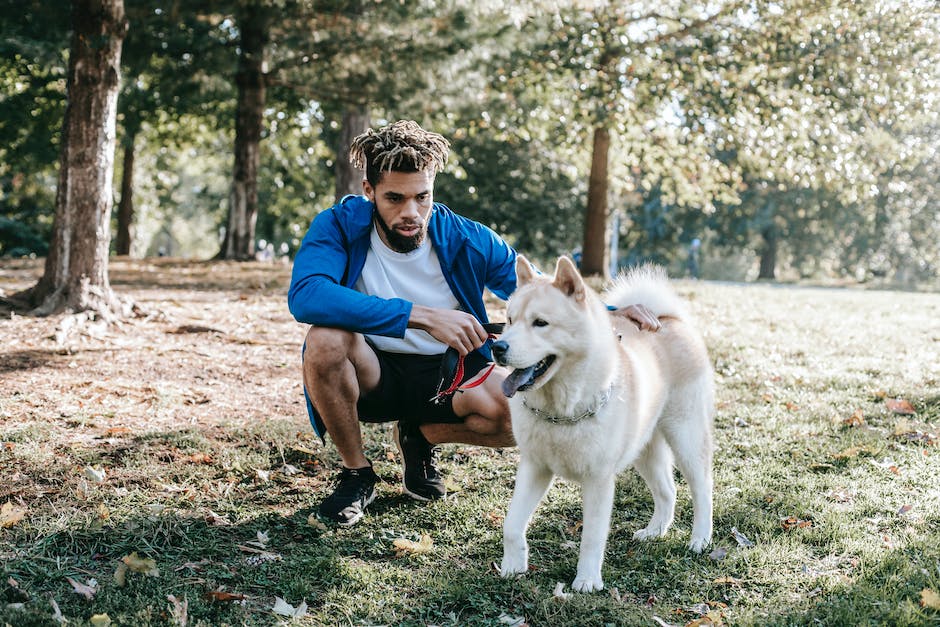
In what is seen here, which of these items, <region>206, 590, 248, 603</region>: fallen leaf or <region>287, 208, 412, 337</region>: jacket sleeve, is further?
<region>287, 208, 412, 337</region>: jacket sleeve

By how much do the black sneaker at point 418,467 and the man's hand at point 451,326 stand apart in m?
0.84

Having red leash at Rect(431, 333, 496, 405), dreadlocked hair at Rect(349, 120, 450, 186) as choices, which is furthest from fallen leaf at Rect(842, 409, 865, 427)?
dreadlocked hair at Rect(349, 120, 450, 186)

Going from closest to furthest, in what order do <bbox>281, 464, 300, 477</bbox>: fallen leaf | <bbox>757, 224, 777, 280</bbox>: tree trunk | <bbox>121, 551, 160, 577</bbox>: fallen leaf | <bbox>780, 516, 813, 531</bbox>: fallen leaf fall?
<bbox>121, 551, 160, 577</bbox>: fallen leaf
<bbox>780, 516, 813, 531</bbox>: fallen leaf
<bbox>281, 464, 300, 477</bbox>: fallen leaf
<bbox>757, 224, 777, 280</bbox>: tree trunk

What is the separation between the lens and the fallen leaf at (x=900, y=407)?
18.2 ft

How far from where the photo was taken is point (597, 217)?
13.8 metres

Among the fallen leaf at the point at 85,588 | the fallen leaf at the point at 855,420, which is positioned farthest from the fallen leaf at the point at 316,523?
the fallen leaf at the point at 855,420

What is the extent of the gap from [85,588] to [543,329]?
6.05 feet

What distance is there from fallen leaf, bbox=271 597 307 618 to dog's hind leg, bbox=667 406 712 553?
168 centimetres

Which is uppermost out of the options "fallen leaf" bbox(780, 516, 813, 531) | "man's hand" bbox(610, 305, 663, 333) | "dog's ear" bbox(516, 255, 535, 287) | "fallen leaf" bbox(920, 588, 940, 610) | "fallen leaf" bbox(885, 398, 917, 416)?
"dog's ear" bbox(516, 255, 535, 287)

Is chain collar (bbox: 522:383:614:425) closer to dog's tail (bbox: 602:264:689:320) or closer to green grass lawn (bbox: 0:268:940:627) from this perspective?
green grass lawn (bbox: 0:268:940:627)

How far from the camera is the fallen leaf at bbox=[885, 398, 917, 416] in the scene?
18.2ft

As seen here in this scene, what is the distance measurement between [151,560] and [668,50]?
11227 mm

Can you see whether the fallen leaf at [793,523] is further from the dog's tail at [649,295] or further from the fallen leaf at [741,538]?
the dog's tail at [649,295]

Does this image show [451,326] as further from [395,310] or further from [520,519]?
[520,519]
